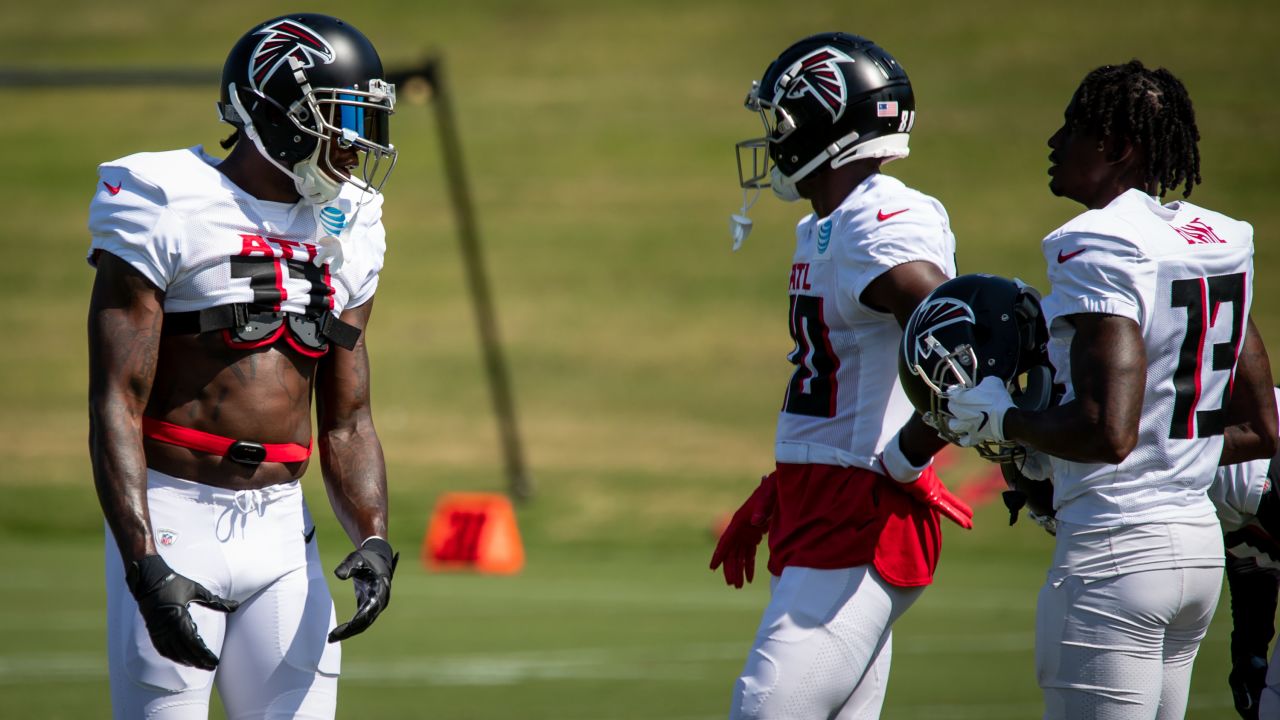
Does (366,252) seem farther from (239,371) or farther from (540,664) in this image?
(540,664)

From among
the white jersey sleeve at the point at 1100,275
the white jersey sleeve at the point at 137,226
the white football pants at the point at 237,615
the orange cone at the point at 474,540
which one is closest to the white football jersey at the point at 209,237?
the white jersey sleeve at the point at 137,226

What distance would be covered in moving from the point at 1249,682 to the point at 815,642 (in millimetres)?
1467

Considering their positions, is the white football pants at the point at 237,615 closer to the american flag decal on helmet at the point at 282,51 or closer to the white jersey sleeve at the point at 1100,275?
the american flag decal on helmet at the point at 282,51

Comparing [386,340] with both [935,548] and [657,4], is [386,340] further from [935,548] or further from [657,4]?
[935,548]

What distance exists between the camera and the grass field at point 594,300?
8.41m

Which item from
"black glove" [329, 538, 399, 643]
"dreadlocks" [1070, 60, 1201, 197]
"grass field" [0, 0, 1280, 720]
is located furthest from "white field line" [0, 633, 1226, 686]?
"dreadlocks" [1070, 60, 1201, 197]

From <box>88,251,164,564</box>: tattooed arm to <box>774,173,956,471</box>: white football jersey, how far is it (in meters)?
1.51

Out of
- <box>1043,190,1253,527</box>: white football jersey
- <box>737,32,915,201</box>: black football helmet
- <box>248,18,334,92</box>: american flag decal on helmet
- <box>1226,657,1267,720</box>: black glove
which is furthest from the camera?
<box>1226,657,1267,720</box>: black glove

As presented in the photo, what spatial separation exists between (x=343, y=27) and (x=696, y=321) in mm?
21740

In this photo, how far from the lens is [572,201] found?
98.7 ft

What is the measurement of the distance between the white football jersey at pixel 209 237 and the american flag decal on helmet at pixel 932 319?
131 cm

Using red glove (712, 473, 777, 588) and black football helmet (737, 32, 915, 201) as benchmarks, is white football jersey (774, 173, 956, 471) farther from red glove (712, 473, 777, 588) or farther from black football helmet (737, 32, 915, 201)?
red glove (712, 473, 777, 588)

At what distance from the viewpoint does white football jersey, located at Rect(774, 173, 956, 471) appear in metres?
3.63

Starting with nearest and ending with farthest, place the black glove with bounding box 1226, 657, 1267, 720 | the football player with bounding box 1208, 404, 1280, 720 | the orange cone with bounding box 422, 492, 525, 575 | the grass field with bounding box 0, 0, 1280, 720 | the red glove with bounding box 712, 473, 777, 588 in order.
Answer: the red glove with bounding box 712, 473, 777, 588
the football player with bounding box 1208, 404, 1280, 720
the black glove with bounding box 1226, 657, 1267, 720
the grass field with bounding box 0, 0, 1280, 720
the orange cone with bounding box 422, 492, 525, 575
